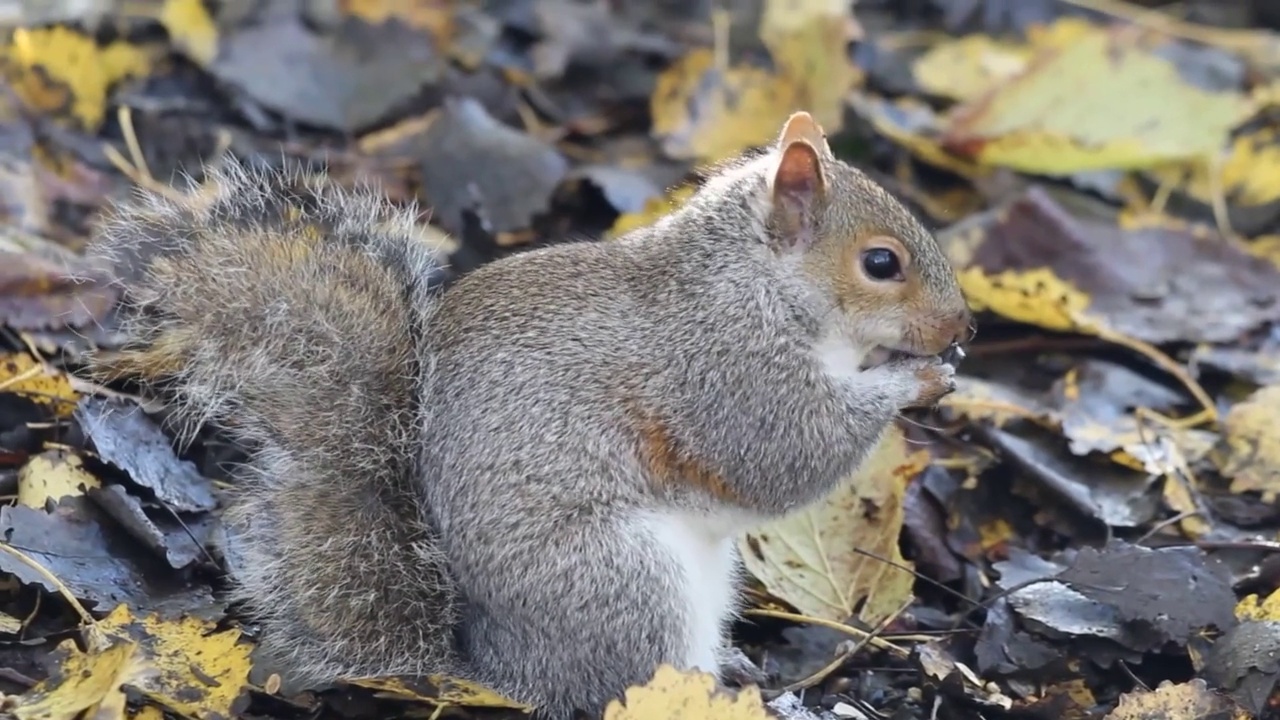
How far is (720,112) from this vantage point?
2.84 metres

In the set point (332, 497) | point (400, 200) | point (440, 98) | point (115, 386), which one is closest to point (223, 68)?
point (440, 98)

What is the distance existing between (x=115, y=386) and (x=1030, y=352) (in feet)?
4.56

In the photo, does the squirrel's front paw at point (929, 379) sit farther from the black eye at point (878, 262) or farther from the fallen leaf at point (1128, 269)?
the fallen leaf at point (1128, 269)

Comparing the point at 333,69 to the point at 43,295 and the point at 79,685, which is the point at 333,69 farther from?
the point at 79,685

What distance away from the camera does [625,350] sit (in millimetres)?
1649

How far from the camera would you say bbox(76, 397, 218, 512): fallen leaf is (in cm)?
178

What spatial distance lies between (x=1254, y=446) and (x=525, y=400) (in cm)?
109

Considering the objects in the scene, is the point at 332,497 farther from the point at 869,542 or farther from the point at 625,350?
the point at 869,542

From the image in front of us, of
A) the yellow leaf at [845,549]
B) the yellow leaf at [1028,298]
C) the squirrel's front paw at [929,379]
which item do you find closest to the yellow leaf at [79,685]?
the yellow leaf at [845,549]

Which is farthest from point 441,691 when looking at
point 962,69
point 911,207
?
point 962,69

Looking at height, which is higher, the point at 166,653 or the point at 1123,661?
the point at 166,653

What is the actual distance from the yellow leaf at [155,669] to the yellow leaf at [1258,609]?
3.58 feet

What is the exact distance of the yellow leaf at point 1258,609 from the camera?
1.72 metres

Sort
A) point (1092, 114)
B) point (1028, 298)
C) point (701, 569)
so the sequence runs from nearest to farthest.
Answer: point (701, 569) < point (1028, 298) < point (1092, 114)
